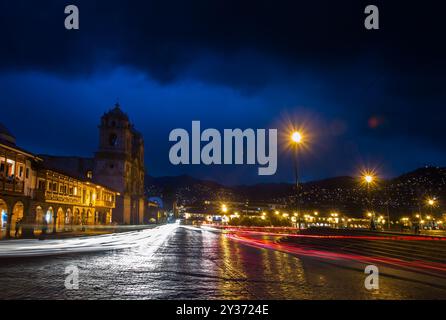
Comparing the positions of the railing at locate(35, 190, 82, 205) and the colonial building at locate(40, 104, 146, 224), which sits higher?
the colonial building at locate(40, 104, 146, 224)

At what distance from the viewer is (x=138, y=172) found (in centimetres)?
10250

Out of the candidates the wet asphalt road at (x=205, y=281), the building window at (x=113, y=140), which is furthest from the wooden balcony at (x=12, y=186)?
the building window at (x=113, y=140)

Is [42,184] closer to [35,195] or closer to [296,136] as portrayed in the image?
[35,195]

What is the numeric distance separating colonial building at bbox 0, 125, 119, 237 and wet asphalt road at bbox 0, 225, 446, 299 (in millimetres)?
20127

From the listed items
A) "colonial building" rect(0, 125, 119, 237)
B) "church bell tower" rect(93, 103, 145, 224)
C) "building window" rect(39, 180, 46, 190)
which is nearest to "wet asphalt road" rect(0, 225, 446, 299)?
"colonial building" rect(0, 125, 119, 237)

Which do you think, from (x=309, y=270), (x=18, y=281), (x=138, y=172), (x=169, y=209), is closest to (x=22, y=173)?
(x=18, y=281)

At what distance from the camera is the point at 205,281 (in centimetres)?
983

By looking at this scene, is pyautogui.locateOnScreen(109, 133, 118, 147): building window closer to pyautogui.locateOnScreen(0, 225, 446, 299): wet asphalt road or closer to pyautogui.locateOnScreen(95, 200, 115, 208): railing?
pyautogui.locateOnScreen(95, 200, 115, 208): railing

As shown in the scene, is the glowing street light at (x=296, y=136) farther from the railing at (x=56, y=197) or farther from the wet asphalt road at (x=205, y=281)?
the railing at (x=56, y=197)

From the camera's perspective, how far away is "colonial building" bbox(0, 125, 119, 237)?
31281 mm

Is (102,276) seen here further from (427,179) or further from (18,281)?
(427,179)

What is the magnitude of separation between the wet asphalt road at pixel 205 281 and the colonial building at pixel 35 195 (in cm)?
2013
